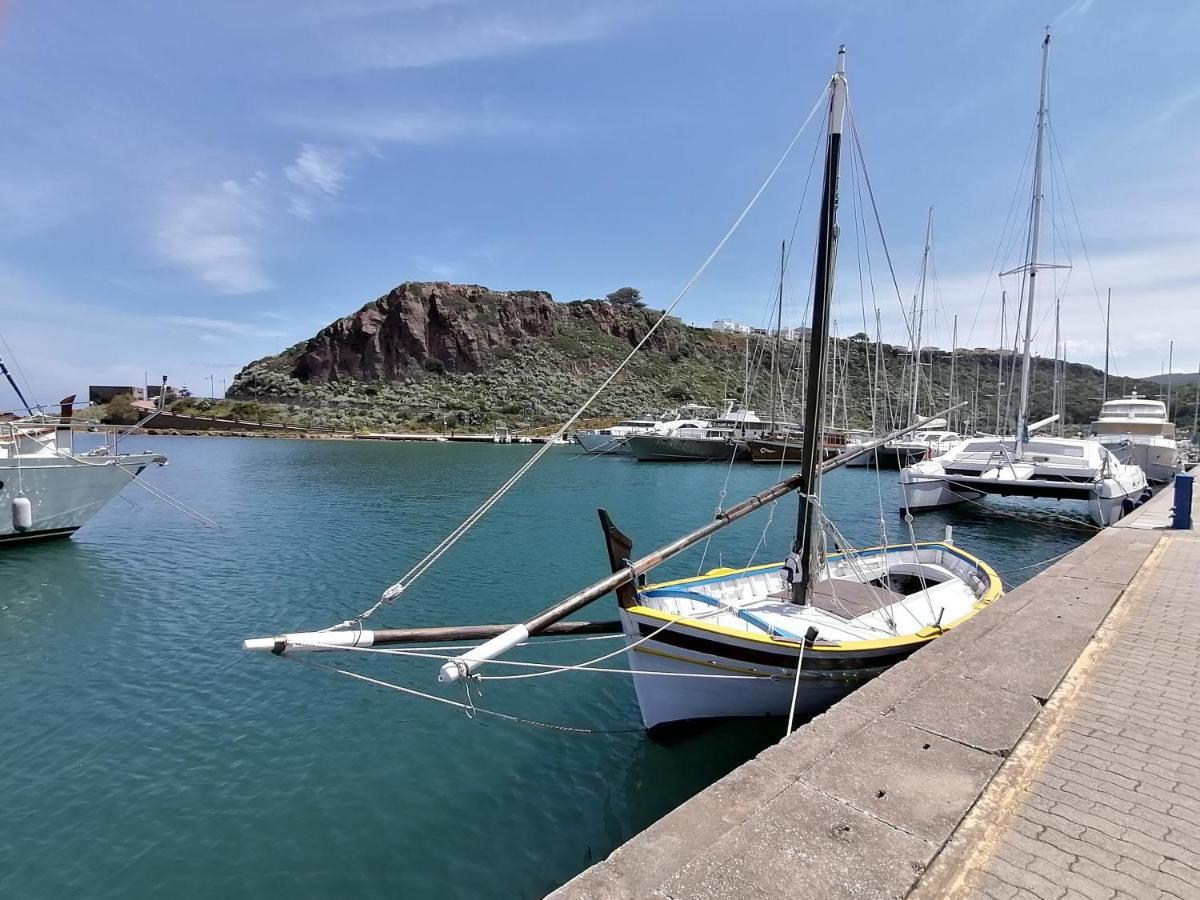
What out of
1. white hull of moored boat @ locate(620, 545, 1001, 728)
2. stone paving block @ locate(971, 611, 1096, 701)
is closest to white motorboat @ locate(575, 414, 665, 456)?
white hull of moored boat @ locate(620, 545, 1001, 728)

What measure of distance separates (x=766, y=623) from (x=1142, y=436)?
43.8 m

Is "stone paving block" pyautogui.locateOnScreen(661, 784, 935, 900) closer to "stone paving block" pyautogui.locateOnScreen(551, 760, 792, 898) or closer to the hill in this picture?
"stone paving block" pyautogui.locateOnScreen(551, 760, 792, 898)

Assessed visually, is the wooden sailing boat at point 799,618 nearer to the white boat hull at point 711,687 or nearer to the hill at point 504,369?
the white boat hull at point 711,687

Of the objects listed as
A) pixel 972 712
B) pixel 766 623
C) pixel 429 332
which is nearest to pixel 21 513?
pixel 766 623

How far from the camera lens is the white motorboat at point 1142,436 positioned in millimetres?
34781

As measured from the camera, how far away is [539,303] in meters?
126

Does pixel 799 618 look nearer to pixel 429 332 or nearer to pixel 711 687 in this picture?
pixel 711 687

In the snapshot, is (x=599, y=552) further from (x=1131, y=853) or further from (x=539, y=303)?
(x=539, y=303)

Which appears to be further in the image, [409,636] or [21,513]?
[21,513]

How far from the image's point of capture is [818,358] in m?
8.57

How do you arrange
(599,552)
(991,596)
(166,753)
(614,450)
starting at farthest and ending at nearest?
1. (614,450)
2. (599,552)
3. (991,596)
4. (166,753)

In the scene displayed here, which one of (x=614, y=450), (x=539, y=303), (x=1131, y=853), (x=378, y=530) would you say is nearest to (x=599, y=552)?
(x=378, y=530)

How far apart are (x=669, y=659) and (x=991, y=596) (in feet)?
17.4

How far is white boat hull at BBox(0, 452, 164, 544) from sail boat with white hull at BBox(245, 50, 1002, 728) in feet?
58.1
